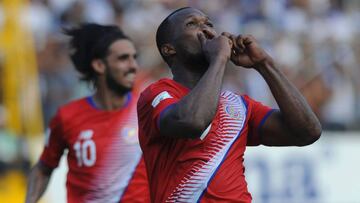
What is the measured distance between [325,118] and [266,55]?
8.70 meters

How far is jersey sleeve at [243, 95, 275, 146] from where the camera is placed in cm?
494

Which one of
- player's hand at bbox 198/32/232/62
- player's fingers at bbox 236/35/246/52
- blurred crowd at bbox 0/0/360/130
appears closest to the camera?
player's hand at bbox 198/32/232/62

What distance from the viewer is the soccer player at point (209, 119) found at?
4.48 meters

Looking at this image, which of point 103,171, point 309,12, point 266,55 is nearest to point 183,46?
point 266,55

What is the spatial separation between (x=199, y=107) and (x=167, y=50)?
0.62 meters

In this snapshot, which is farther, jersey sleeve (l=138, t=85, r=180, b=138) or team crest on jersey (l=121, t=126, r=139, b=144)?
team crest on jersey (l=121, t=126, r=139, b=144)

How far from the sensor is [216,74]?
14.5ft

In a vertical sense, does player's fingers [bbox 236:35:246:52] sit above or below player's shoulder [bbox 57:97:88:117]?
above

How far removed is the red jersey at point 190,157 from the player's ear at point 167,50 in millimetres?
160

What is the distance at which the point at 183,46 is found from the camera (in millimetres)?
4703

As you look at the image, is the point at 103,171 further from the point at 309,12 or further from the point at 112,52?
the point at 309,12

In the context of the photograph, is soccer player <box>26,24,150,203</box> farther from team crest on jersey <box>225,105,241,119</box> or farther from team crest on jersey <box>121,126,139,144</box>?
team crest on jersey <box>225,105,241,119</box>

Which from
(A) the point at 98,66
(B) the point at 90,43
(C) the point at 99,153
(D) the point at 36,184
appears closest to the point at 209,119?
(C) the point at 99,153

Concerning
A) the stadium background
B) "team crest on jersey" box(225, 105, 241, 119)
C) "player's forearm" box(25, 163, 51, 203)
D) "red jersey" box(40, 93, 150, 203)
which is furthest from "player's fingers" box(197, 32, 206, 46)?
the stadium background
